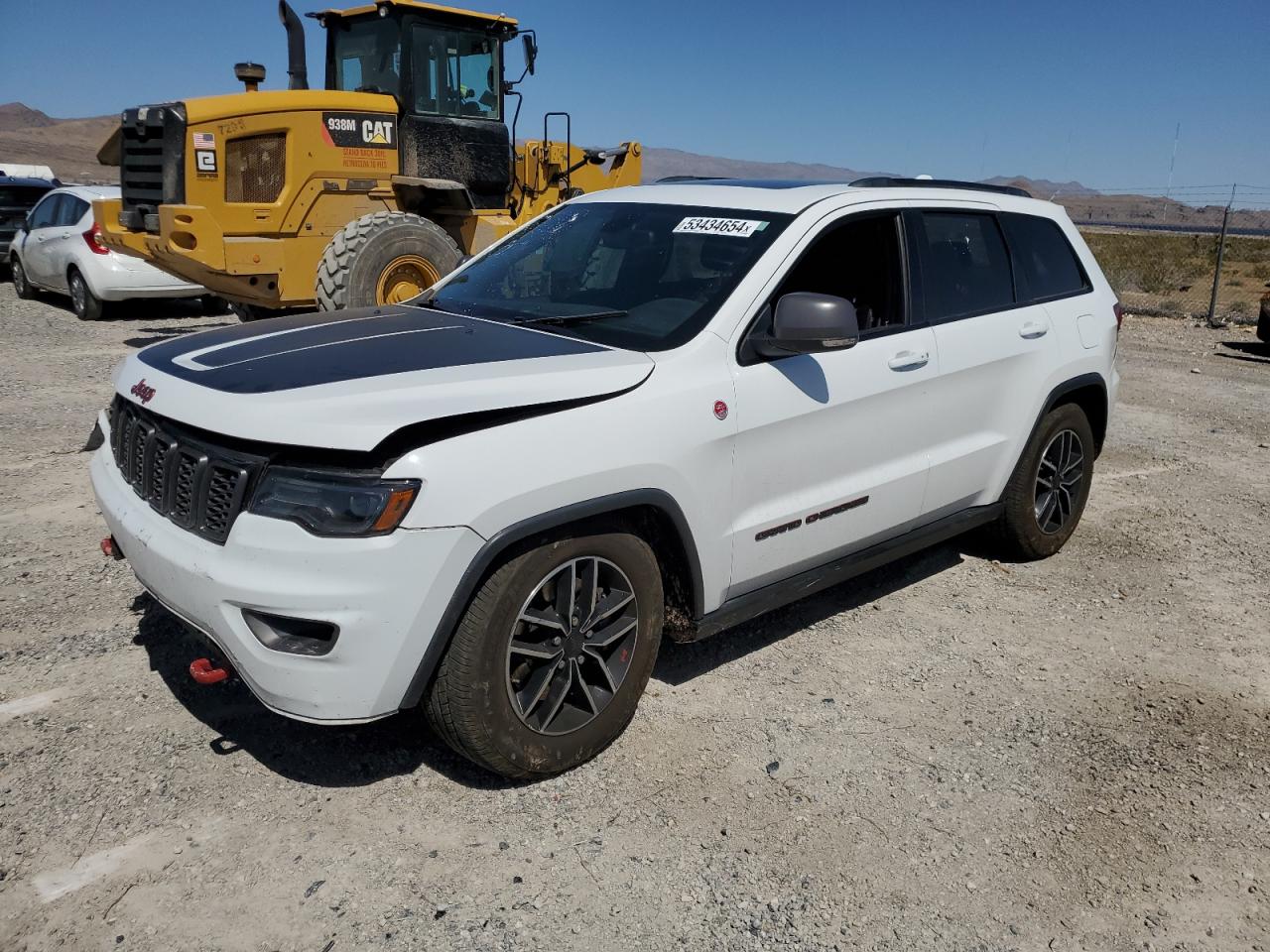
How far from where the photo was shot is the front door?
11.9 feet

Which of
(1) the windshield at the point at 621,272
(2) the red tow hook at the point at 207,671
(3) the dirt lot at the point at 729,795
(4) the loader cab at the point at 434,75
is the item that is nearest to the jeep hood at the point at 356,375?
(1) the windshield at the point at 621,272

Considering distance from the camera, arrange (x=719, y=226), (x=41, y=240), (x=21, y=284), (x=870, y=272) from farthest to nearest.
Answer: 1. (x=21, y=284)
2. (x=41, y=240)
3. (x=870, y=272)
4. (x=719, y=226)

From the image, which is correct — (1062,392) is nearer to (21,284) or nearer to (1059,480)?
(1059,480)

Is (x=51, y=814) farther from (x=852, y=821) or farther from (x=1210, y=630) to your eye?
(x=1210, y=630)

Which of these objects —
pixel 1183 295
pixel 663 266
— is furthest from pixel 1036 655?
pixel 1183 295

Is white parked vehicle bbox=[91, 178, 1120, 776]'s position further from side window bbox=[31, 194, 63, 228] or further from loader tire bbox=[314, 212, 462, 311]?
side window bbox=[31, 194, 63, 228]

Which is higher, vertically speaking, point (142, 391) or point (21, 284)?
point (142, 391)

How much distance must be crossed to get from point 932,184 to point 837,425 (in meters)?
1.59

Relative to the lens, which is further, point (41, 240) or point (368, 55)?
point (41, 240)

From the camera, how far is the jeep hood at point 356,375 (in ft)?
9.24

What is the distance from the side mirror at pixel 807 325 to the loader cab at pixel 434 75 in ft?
23.2

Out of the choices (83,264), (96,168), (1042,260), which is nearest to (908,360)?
(1042,260)

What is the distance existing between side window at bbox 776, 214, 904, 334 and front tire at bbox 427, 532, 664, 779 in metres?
1.56

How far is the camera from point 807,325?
3484mm
